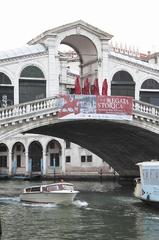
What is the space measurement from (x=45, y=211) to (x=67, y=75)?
2181cm

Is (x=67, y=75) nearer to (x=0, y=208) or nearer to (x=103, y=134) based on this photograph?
(x=103, y=134)

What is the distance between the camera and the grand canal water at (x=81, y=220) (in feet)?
64.7

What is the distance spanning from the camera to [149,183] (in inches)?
1104

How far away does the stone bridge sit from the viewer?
27.3m

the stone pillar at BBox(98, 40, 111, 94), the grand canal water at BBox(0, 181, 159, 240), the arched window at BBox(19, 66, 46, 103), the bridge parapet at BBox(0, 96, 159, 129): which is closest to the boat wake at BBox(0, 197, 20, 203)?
the grand canal water at BBox(0, 181, 159, 240)

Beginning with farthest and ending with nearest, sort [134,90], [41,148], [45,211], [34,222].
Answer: [41,148], [134,90], [45,211], [34,222]

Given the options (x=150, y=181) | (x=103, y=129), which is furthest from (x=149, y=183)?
(x=103, y=129)

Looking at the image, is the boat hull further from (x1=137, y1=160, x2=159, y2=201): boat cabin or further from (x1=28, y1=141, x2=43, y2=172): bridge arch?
(x1=28, y1=141, x2=43, y2=172): bridge arch

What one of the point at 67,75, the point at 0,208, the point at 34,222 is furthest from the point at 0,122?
the point at 67,75

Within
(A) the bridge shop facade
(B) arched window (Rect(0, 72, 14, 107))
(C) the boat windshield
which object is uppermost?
(A) the bridge shop facade

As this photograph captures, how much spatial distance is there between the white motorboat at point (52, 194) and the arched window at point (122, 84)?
22.5ft

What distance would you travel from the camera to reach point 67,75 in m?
46.4

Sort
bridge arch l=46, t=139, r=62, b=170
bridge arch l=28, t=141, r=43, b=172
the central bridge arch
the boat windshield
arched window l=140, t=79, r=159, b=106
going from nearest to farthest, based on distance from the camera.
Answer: the boat windshield, the central bridge arch, arched window l=140, t=79, r=159, b=106, bridge arch l=46, t=139, r=62, b=170, bridge arch l=28, t=141, r=43, b=172

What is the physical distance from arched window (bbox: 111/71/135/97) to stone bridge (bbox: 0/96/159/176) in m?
2.08
